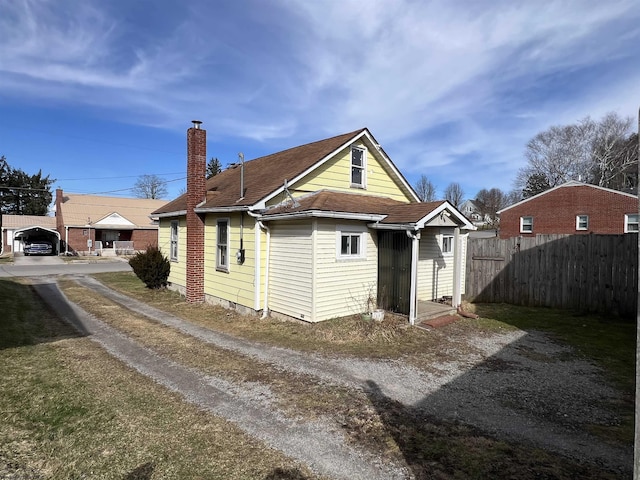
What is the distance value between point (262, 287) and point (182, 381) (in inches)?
182

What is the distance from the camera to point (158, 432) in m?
4.22

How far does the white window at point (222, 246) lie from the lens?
1159 centimetres

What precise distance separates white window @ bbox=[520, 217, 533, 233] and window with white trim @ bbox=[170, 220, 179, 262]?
31.5m

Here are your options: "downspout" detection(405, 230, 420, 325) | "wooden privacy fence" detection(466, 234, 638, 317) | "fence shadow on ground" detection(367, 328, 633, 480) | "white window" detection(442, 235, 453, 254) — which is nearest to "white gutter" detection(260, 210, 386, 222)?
"downspout" detection(405, 230, 420, 325)

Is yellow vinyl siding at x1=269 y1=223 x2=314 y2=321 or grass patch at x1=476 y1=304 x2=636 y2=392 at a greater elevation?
yellow vinyl siding at x1=269 y1=223 x2=314 y2=321

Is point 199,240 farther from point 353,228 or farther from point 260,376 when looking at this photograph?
point 260,376

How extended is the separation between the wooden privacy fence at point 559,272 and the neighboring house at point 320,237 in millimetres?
1147

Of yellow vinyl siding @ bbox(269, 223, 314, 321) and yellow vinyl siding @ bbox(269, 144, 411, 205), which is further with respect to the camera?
yellow vinyl siding @ bbox(269, 144, 411, 205)

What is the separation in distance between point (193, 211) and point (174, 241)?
122 inches

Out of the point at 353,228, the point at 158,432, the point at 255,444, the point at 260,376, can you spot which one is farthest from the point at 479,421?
the point at 353,228

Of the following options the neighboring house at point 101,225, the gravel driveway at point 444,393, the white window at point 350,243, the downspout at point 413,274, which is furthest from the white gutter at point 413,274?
the neighboring house at point 101,225

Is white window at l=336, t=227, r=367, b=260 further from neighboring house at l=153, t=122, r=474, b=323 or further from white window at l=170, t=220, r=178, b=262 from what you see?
white window at l=170, t=220, r=178, b=262

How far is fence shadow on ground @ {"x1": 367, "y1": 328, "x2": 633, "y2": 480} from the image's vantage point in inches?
143

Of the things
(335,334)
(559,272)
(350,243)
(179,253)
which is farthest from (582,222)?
(179,253)
